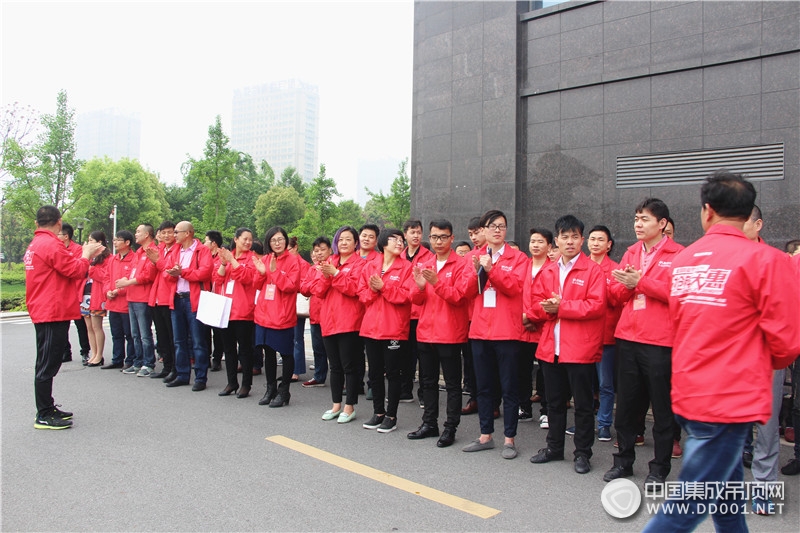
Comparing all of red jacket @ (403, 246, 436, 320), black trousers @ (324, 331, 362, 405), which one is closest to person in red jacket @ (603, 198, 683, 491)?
red jacket @ (403, 246, 436, 320)

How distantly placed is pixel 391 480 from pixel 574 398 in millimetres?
1583

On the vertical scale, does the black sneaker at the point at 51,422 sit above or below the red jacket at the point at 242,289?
below

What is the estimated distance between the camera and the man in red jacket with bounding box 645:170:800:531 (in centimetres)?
255

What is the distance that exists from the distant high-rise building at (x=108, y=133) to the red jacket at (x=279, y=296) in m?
130

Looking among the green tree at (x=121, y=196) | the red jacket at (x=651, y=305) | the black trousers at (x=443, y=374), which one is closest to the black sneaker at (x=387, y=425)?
the black trousers at (x=443, y=374)

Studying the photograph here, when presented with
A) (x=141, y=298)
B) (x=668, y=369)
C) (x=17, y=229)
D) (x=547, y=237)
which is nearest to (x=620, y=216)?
(x=547, y=237)

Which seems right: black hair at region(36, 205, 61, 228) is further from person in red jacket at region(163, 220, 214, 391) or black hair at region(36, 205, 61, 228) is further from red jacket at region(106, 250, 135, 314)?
red jacket at region(106, 250, 135, 314)

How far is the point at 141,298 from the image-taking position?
26.8 ft

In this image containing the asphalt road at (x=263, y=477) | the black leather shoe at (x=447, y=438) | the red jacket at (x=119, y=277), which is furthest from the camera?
the red jacket at (x=119, y=277)

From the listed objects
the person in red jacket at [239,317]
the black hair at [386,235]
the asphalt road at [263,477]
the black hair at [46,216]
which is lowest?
the asphalt road at [263,477]

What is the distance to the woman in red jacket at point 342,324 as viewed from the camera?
5.90 meters

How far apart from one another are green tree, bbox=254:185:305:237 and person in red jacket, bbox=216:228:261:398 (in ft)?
128

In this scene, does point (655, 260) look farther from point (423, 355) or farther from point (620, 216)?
point (620, 216)

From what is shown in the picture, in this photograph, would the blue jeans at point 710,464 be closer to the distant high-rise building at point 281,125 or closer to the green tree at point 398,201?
the green tree at point 398,201
